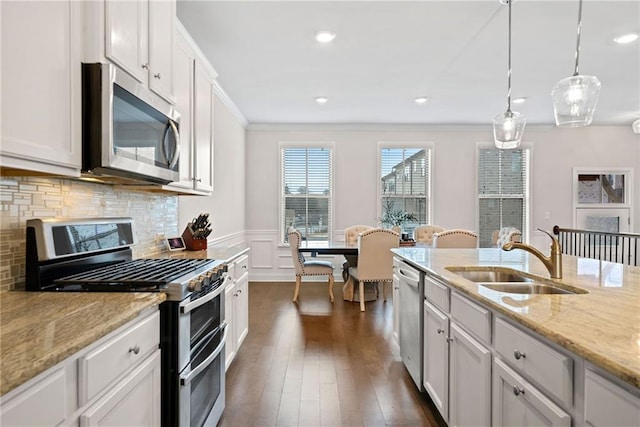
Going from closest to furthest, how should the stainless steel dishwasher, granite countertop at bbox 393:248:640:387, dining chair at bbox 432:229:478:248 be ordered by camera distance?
1. granite countertop at bbox 393:248:640:387
2. the stainless steel dishwasher
3. dining chair at bbox 432:229:478:248

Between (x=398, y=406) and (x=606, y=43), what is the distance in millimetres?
3665

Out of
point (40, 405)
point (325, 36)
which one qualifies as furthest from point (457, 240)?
point (40, 405)

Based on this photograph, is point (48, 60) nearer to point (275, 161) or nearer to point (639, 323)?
point (639, 323)

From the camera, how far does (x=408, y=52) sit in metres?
3.60

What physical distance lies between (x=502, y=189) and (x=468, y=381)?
5.88m

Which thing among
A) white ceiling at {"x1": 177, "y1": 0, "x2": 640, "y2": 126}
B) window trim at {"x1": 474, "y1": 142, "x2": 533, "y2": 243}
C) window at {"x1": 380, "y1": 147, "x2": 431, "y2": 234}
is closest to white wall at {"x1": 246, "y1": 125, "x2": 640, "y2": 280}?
window trim at {"x1": 474, "y1": 142, "x2": 533, "y2": 243}

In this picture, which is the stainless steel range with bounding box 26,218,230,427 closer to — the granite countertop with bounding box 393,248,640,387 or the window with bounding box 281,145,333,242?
the granite countertop with bounding box 393,248,640,387

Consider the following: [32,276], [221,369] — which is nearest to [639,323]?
[221,369]

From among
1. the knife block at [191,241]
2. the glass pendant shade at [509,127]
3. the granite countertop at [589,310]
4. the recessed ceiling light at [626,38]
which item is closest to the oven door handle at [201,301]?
the knife block at [191,241]

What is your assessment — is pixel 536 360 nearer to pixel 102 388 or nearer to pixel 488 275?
pixel 488 275

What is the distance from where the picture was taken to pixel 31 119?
4.04ft

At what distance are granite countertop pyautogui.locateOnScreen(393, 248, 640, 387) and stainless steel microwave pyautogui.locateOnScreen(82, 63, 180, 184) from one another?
1624mm

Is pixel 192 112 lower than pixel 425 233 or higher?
higher

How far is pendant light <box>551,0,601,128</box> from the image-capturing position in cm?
216
